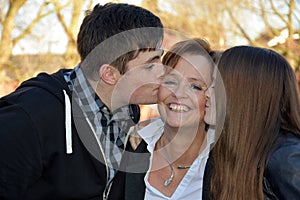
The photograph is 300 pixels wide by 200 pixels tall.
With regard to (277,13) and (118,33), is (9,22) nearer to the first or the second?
(277,13)

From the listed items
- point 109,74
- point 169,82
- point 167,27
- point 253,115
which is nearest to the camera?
point 253,115

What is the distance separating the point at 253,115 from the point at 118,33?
1.06 meters

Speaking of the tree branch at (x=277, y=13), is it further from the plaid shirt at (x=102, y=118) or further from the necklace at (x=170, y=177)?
the plaid shirt at (x=102, y=118)

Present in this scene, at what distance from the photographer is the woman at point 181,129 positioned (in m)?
2.89

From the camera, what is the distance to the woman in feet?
9.50

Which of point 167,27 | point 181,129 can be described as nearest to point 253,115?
point 181,129

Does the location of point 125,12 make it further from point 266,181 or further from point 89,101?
point 266,181

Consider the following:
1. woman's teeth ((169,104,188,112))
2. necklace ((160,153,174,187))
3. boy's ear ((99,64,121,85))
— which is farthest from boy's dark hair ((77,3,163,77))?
necklace ((160,153,174,187))

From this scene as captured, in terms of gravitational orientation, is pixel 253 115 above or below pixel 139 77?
above

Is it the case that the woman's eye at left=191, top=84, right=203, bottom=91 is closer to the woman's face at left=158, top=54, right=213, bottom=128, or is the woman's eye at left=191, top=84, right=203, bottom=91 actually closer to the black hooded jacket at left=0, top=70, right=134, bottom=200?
the woman's face at left=158, top=54, right=213, bottom=128

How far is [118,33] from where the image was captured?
2.79 m

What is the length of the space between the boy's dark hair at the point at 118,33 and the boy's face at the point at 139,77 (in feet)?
0.12

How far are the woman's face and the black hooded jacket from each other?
25.7 inches

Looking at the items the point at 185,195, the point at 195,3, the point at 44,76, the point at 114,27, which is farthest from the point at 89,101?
the point at 195,3
